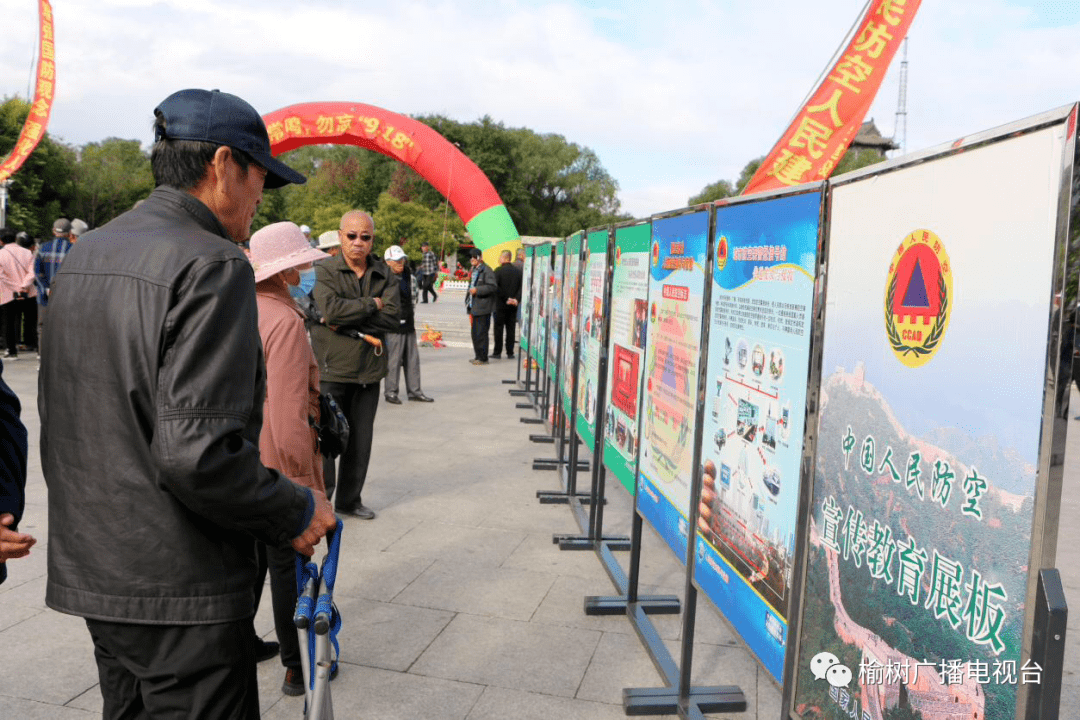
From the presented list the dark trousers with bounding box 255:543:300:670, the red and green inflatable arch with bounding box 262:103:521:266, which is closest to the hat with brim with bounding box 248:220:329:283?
the dark trousers with bounding box 255:543:300:670

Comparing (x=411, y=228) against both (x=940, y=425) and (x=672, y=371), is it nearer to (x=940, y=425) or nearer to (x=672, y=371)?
(x=672, y=371)

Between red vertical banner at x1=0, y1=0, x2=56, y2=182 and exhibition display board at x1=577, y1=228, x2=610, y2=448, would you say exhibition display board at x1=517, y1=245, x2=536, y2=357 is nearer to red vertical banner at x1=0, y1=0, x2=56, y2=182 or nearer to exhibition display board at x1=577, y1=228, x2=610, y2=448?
exhibition display board at x1=577, y1=228, x2=610, y2=448

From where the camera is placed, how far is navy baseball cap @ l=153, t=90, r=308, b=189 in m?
1.94

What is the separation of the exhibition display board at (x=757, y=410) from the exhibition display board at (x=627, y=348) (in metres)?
1.07

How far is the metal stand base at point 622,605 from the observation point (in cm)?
436

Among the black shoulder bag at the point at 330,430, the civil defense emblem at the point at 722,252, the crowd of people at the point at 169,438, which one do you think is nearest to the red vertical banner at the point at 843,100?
the civil defense emblem at the point at 722,252

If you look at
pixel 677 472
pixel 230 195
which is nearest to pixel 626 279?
pixel 677 472

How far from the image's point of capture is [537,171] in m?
66.3

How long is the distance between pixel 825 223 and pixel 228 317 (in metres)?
1.41

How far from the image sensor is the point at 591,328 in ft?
18.5

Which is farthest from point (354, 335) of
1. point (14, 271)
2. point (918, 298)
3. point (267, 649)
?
point (14, 271)

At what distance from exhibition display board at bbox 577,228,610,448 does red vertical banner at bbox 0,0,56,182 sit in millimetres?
13471

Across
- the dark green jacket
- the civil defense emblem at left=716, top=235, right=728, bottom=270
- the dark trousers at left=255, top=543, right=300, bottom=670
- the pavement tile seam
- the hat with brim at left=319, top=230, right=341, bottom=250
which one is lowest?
the pavement tile seam

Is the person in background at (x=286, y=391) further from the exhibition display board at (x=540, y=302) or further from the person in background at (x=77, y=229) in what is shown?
the person in background at (x=77, y=229)
